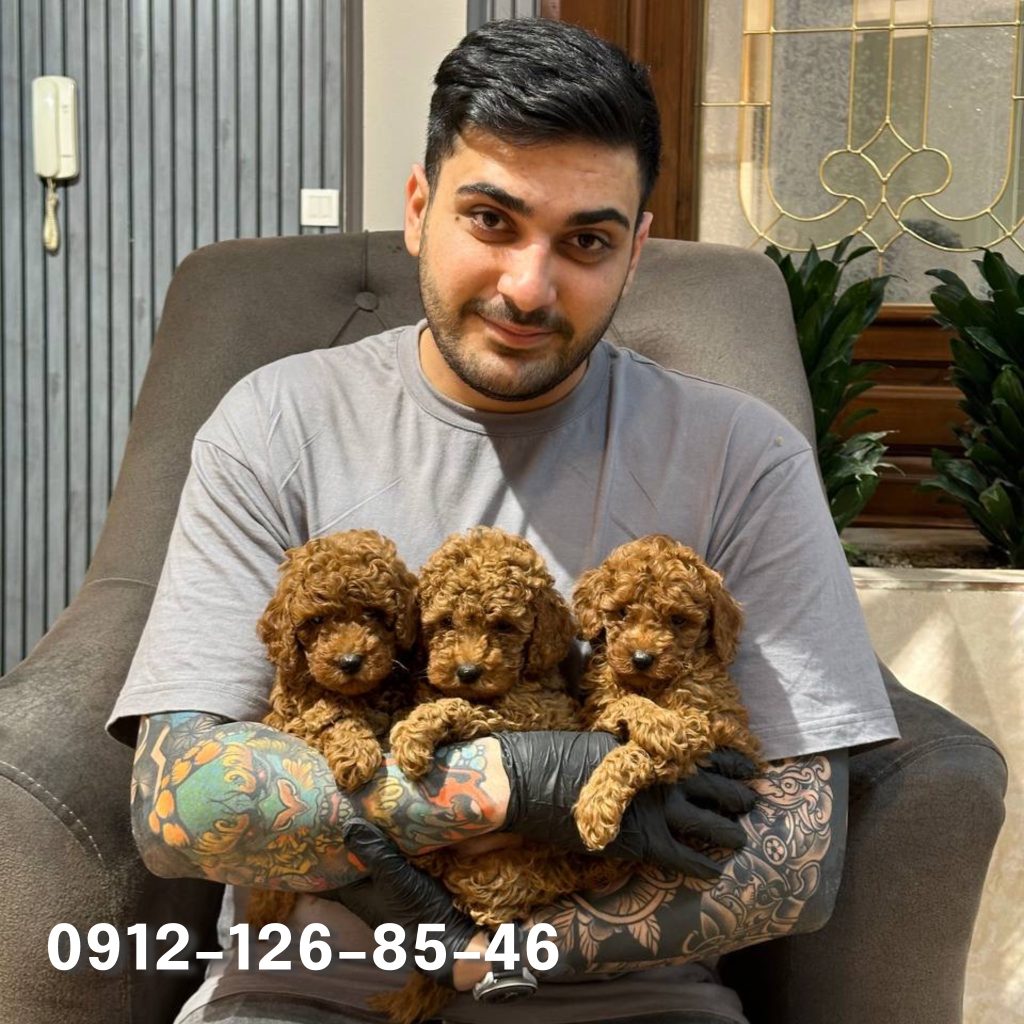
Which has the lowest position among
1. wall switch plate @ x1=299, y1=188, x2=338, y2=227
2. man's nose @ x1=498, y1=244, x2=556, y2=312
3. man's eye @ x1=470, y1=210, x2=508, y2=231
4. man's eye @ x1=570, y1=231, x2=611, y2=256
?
man's nose @ x1=498, y1=244, x2=556, y2=312

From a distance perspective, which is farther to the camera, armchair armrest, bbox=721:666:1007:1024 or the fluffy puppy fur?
armchair armrest, bbox=721:666:1007:1024

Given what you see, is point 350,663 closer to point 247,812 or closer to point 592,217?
point 247,812

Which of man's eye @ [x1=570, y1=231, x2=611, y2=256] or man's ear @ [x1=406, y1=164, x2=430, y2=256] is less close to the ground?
man's ear @ [x1=406, y1=164, x2=430, y2=256]

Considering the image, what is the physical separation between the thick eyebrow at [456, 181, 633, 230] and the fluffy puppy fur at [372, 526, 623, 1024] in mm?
347

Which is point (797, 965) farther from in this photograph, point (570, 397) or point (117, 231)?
point (117, 231)

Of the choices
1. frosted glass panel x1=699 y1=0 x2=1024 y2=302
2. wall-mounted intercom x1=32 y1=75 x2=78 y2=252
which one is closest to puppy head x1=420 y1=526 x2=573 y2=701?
frosted glass panel x1=699 y1=0 x2=1024 y2=302

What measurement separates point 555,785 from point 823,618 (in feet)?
1.27

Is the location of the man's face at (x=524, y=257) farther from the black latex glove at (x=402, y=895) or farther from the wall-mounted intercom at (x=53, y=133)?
the wall-mounted intercom at (x=53, y=133)

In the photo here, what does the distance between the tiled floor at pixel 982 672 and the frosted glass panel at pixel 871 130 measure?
101cm

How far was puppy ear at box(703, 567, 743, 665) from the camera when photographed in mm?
1208

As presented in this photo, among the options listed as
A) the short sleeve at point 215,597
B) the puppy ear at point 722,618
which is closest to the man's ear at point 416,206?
the short sleeve at point 215,597

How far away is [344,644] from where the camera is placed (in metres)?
1.13

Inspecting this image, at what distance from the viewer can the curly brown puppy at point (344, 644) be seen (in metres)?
1.14

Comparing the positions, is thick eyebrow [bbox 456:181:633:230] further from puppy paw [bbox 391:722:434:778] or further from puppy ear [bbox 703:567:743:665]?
puppy paw [bbox 391:722:434:778]
